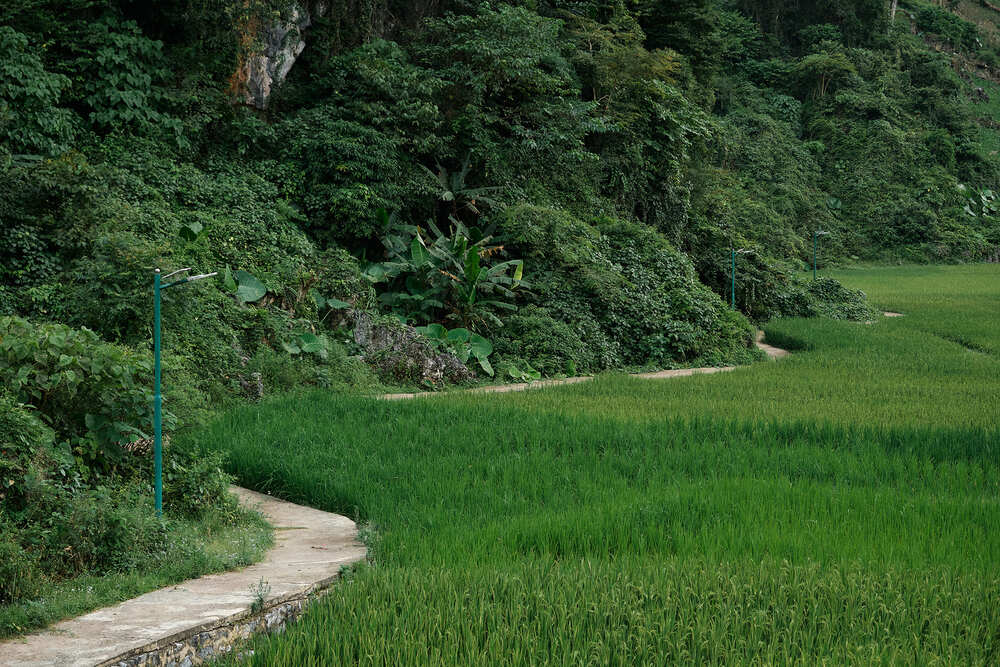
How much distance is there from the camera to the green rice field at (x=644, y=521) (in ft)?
16.4

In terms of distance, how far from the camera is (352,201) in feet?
54.7

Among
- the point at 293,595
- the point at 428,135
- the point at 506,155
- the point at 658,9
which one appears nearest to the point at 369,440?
the point at 293,595

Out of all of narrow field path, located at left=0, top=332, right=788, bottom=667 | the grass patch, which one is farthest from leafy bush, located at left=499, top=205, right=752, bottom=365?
narrow field path, located at left=0, top=332, right=788, bottom=667

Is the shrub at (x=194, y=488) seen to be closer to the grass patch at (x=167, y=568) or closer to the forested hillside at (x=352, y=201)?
the grass patch at (x=167, y=568)

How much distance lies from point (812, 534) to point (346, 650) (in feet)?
12.3

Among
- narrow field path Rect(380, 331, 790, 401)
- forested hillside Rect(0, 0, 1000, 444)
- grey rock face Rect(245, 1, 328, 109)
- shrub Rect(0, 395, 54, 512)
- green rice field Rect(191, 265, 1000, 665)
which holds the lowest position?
narrow field path Rect(380, 331, 790, 401)

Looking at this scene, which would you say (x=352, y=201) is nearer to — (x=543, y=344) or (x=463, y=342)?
(x=463, y=342)

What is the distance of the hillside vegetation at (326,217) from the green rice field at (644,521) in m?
1.80

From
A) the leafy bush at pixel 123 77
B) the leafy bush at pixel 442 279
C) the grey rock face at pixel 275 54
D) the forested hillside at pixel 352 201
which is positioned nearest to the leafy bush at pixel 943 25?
the forested hillside at pixel 352 201

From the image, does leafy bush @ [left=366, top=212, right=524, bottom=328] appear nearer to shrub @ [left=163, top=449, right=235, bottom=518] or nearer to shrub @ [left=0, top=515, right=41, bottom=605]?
shrub @ [left=163, top=449, right=235, bottom=518]

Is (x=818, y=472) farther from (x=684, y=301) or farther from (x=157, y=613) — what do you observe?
(x=684, y=301)

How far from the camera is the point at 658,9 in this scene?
2956cm

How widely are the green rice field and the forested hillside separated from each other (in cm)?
213

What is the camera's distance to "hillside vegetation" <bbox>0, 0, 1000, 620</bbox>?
Answer: 7.33 m
